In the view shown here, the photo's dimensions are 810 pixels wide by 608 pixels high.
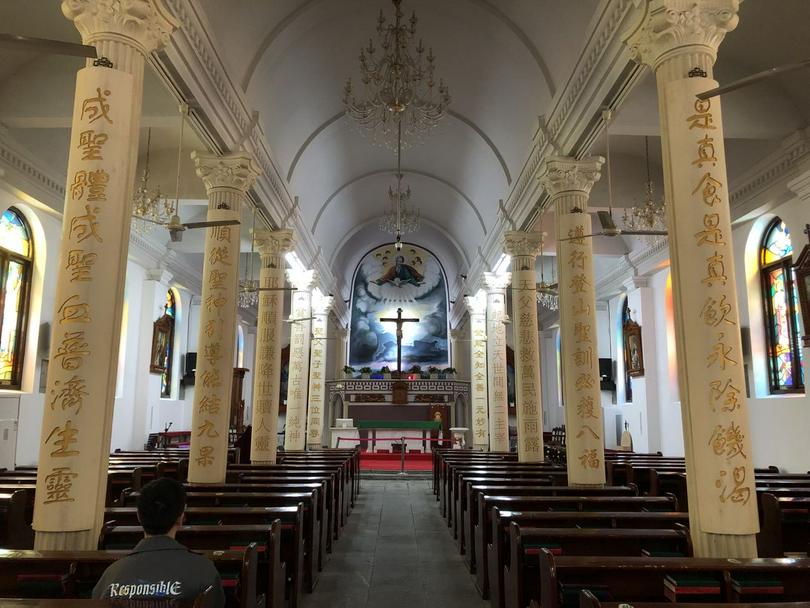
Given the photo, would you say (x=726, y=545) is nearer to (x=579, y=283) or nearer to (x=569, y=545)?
(x=569, y=545)

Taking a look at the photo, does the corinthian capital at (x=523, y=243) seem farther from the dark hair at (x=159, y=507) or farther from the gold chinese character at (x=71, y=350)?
the dark hair at (x=159, y=507)

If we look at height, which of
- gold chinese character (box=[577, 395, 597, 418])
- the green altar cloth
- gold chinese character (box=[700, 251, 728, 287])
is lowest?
the green altar cloth

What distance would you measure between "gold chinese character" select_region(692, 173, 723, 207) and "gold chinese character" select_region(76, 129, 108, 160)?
4710 mm

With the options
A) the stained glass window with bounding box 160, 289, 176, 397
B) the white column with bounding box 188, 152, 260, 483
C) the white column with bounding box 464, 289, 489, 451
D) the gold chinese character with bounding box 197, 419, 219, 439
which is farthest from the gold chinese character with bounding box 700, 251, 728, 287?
the stained glass window with bounding box 160, 289, 176, 397

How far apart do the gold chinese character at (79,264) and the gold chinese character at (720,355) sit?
4.74 metres

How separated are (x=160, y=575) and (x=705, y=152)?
4727mm

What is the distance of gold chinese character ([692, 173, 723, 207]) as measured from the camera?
15.4 feet

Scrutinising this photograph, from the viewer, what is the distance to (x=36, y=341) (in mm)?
10297

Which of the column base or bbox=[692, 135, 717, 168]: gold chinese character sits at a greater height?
bbox=[692, 135, 717, 168]: gold chinese character

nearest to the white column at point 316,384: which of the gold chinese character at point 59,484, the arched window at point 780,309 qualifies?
the arched window at point 780,309

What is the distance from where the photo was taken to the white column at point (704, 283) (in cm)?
434

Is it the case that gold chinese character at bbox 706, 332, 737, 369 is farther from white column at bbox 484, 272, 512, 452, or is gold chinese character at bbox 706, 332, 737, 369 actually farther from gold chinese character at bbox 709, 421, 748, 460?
white column at bbox 484, 272, 512, 452

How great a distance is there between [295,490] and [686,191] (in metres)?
4.64

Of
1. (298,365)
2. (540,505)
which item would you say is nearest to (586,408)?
(540,505)
